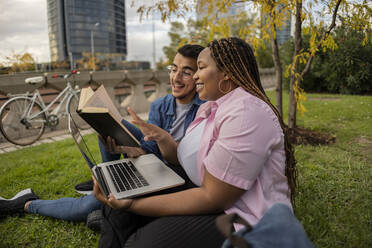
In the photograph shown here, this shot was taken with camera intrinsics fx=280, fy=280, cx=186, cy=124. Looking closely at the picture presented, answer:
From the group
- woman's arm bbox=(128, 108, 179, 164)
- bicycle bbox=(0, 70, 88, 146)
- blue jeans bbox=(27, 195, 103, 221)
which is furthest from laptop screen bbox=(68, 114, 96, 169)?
bicycle bbox=(0, 70, 88, 146)

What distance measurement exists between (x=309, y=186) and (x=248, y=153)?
7.12 feet

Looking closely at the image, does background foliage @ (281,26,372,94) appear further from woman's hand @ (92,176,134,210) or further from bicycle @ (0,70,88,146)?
woman's hand @ (92,176,134,210)

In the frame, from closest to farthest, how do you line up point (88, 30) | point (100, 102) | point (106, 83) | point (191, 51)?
point (100, 102) → point (191, 51) → point (106, 83) → point (88, 30)

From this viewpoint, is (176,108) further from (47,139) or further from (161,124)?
(47,139)

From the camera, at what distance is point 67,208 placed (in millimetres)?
2445

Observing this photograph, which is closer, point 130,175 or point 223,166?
point 223,166

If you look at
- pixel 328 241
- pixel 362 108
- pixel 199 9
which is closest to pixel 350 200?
pixel 328 241

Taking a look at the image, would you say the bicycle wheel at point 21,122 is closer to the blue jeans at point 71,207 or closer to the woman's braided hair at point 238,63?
the blue jeans at point 71,207

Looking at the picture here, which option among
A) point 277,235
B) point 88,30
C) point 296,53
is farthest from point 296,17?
point 88,30

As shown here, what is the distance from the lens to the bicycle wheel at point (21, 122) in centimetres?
518

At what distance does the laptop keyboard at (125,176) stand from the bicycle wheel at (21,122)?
4050mm

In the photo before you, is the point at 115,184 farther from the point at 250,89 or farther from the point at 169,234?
the point at 250,89

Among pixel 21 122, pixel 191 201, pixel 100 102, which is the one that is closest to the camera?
pixel 191 201

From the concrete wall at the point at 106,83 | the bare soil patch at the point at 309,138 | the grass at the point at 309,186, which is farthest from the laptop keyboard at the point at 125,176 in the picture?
the concrete wall at the point at 106,83
